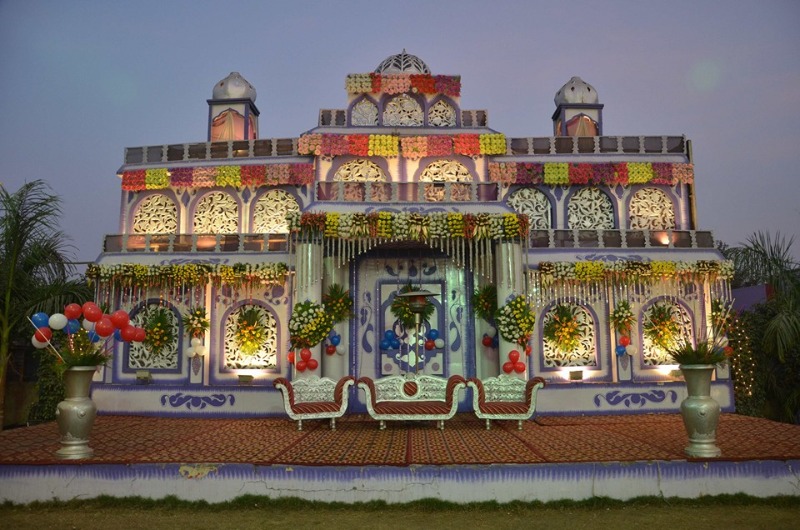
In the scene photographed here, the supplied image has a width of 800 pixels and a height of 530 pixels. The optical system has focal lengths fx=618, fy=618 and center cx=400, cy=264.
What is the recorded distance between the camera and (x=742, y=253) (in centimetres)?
1523

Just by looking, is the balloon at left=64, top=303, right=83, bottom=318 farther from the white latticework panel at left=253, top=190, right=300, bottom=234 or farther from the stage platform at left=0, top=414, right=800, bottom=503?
the white latticework panel at left=253, top=190, right=300, bottom=234

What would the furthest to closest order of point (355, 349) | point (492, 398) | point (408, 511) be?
1. point (355, 349)
2. point (492, 398)
3. point (408, 511)

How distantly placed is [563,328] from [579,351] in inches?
28.8

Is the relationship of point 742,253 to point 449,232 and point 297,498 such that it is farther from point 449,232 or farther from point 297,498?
point 297,498

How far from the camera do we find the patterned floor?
24.5 feet

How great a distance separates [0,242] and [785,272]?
17.2 meters

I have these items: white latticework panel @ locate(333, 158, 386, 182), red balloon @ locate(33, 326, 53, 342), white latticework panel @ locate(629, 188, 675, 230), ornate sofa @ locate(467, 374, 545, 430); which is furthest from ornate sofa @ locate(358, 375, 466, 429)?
white latticework panel @ locate(629, 188, 675, 230)

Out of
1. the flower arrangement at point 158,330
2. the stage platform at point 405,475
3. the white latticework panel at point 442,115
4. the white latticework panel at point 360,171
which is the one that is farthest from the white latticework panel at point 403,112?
the stage platform at point 405,475

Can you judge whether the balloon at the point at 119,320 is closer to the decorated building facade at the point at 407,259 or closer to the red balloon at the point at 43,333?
the red balloon at the point at 43,333

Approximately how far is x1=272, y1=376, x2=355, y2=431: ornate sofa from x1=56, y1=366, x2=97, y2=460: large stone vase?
3.32m

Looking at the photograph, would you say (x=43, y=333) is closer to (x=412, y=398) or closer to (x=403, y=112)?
(x=412, y=398)

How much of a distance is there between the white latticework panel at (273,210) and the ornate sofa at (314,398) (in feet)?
17.6

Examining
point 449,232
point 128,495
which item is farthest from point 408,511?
point 449,232

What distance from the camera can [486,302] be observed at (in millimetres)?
13695
